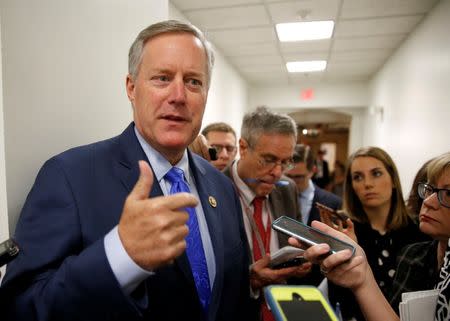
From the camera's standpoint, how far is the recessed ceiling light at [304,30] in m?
4.22

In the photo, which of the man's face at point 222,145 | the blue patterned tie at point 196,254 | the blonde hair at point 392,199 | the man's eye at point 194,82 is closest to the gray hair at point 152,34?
the man's eye at point 194,82

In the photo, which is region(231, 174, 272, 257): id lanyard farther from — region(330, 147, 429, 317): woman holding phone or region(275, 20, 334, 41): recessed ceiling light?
region(275, 20, 334, 41): recessed ceiling light

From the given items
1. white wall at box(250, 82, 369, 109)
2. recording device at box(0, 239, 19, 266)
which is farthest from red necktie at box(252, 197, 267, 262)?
white wall at box(250, 82, 369, 109)

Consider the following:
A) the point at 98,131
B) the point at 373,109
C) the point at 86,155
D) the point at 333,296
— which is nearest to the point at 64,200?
the point at 86,155

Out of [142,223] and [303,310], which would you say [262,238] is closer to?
[303,310]

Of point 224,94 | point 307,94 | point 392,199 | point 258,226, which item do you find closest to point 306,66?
point 224,94

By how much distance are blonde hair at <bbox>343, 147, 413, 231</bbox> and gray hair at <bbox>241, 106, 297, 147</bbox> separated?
0.56 meters

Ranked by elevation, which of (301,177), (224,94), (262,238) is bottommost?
(262,238)

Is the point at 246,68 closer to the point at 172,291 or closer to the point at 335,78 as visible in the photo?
the point at 335,78

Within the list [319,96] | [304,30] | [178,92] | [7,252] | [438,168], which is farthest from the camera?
[319,96]

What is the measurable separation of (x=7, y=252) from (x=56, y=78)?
25.1 inches

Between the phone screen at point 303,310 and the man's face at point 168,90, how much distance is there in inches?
22.6

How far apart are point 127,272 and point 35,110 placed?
1.99ft

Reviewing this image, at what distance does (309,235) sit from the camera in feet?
3.55
